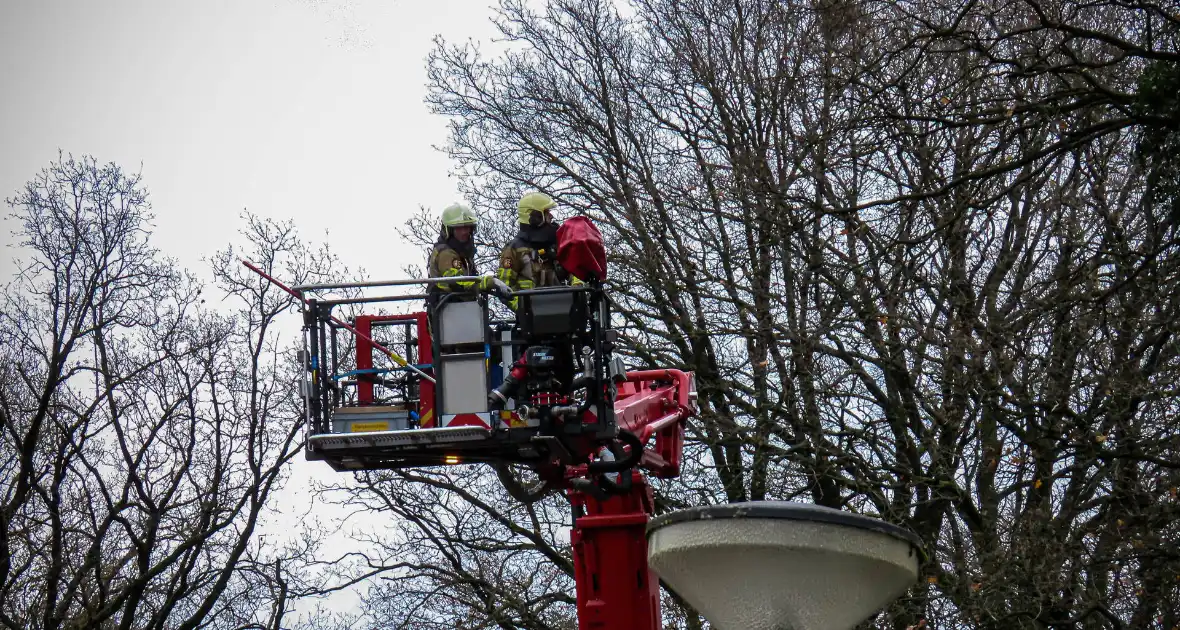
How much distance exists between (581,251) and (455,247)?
1492 mm

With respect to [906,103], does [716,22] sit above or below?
above

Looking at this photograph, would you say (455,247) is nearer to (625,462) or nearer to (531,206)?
(531,206)

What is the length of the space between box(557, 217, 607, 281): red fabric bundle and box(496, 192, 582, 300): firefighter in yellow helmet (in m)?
0.40

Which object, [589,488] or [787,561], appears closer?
[787,561]

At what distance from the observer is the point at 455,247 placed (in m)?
11.3

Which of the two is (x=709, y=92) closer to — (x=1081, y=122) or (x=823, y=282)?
(x=823, y=282)

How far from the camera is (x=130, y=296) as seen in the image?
2306cm

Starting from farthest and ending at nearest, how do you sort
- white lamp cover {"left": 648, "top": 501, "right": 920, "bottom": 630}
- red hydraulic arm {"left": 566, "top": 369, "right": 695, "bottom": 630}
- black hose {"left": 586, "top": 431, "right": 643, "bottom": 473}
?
red hydraulic arm {"left": 566, "top": 369, "right": 695, "bottom": 630}
black hose {"left": 586, "top": 431, "right": 643, "bottom": 473}
white lamp cover {"left": 648, "top": 501, "right": 920, "bottom": 630}

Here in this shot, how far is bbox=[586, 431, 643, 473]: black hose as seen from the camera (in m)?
10.7

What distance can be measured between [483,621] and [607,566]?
9.69 m

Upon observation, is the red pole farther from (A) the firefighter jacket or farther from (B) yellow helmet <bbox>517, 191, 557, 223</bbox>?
(B) yellow helmet <bbox>517, 191, 557, 223</bbox>

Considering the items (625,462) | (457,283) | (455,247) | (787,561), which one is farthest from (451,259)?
(787,561)

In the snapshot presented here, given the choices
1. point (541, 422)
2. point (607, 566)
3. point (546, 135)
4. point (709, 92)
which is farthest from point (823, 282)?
point (541, 422)

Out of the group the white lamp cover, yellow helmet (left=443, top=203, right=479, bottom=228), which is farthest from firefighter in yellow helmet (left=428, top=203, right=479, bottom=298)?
the white lamp cover
